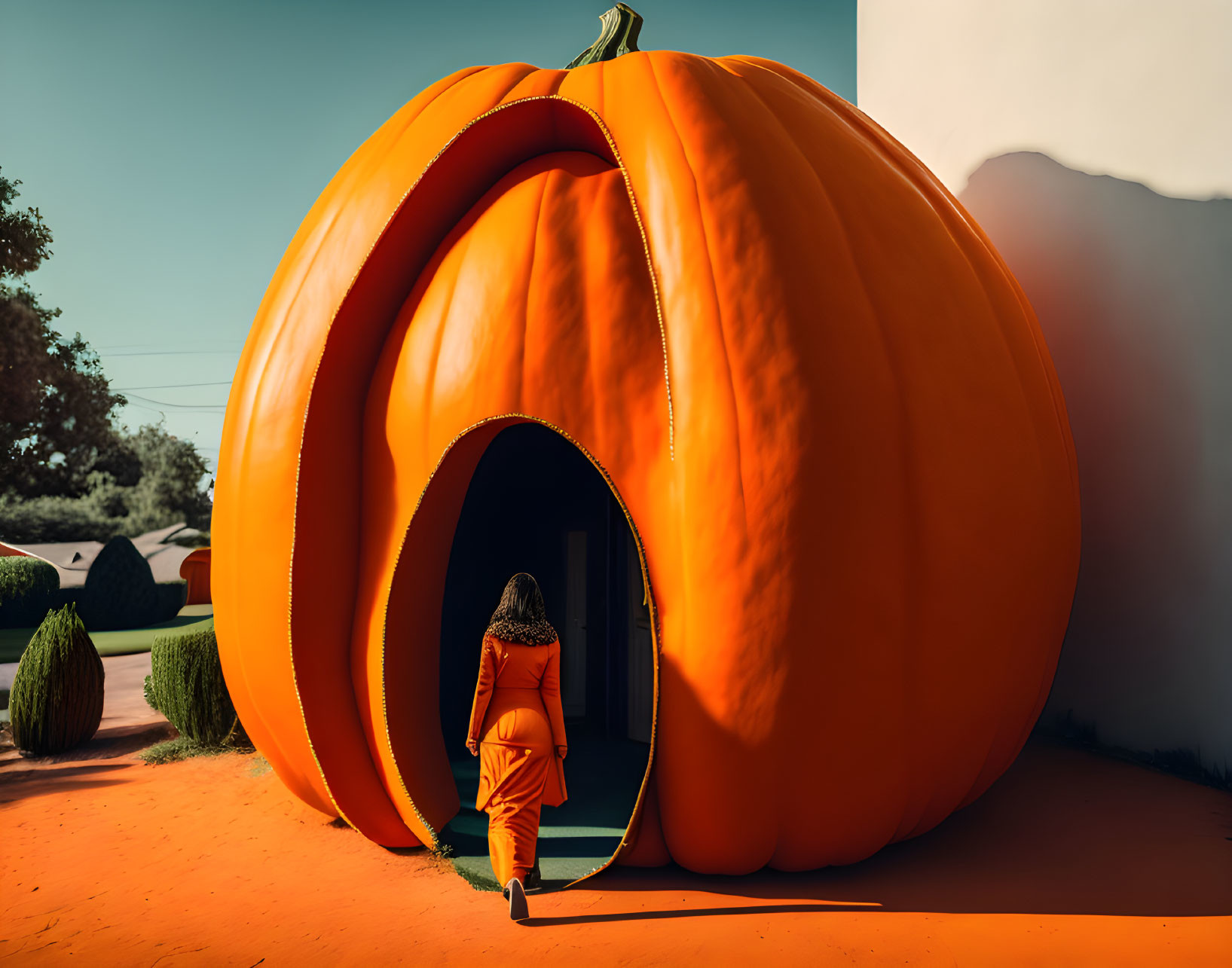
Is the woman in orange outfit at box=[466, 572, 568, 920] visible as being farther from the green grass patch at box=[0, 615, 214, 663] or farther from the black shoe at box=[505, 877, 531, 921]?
the green grass patch at box=[0, 615, 214, 663]

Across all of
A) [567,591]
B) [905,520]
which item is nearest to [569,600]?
[567,591]

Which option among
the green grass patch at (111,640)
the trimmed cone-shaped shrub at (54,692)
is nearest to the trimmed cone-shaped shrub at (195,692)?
the trimmed cone-shaped shrub at (54,692)

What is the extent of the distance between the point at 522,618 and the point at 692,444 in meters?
1.34

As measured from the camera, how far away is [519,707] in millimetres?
4137

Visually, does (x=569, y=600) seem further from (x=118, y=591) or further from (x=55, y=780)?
(x=118, y=591)

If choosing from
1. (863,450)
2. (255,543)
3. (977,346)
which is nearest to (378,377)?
(255,543)

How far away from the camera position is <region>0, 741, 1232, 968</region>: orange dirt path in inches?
132

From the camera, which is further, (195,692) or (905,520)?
(195,692)

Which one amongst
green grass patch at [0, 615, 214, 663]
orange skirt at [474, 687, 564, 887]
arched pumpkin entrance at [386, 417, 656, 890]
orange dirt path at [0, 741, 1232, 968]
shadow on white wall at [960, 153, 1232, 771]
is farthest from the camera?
green grass patch at [0, 615, 214, 663]

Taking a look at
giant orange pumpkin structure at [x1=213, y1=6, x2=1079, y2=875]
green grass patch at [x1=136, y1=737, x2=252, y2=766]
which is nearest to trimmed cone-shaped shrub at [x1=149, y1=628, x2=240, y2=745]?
green grass patch at [x1=136, y1=737, x2=252, y2=766]

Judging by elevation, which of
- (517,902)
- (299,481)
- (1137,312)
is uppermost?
(1137,312)

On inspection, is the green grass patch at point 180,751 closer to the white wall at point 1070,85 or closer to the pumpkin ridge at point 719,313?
the pumpkin ridge at point 719,313

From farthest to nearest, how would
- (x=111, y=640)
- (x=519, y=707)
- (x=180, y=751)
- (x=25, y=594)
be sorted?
(x=25, y=594) < (x=111, y=640) < (x=180, y=751) < (x=519, y=707)

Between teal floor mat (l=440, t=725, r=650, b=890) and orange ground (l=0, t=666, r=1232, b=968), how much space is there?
192 millimetres
